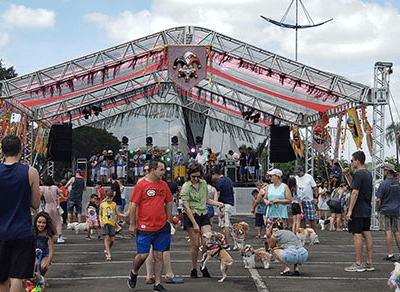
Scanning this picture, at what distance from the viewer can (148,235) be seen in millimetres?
8117

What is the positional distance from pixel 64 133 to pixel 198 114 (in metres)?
8.19

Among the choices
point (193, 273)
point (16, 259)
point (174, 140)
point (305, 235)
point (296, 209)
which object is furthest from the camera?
point (174, 140)

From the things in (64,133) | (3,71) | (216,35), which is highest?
(3,71)

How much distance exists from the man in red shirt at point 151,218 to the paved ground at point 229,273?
58 cm

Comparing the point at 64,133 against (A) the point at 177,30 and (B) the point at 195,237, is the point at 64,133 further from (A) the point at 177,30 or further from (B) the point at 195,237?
(B) the point at 195,237

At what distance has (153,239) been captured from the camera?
26.9 ft

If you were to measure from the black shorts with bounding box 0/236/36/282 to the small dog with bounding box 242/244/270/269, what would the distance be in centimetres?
508

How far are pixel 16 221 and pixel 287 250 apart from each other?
4914mm

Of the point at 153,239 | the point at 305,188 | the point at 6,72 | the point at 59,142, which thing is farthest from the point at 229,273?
the point at 6,72

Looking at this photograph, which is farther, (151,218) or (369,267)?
(369,267)

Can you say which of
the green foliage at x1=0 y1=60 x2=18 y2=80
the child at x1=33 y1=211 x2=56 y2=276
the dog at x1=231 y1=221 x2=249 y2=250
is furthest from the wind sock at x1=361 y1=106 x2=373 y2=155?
the green foliage at x1=0 y1=60 x2=18 y2=80

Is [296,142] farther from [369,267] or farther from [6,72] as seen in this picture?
[6,72]

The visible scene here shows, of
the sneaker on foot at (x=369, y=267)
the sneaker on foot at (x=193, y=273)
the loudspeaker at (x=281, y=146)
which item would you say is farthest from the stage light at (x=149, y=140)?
the sneaker on foot at (x=193, y=273)

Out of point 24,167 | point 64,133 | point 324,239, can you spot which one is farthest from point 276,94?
point 24,167
